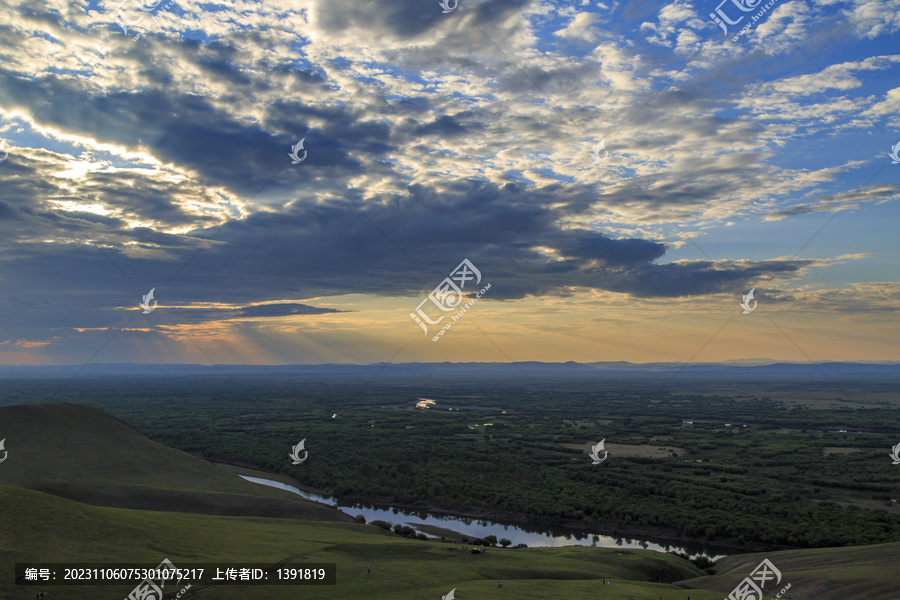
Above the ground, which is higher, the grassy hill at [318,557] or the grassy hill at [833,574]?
Answer: the grassy hill at [318,557]

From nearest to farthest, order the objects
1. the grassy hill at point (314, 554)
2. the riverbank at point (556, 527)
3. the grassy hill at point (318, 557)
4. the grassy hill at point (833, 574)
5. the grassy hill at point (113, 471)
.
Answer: the grassy hill at point (318, 557)
the grassy hill at point (314, 554)
the grassy hill at point (833, 574)
the grassy hill at point (113, 471)
the riverbank at point (556, 527)

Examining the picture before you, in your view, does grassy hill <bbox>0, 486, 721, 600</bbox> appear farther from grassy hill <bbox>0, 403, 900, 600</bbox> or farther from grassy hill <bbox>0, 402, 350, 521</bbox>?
grassy hill <bbox>0, 402, 350, 521</bbox>

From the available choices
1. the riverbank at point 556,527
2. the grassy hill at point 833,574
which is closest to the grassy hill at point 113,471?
the riverbank at point 556,527

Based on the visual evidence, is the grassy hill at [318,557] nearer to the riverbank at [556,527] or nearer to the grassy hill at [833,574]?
the grassy hill at [833,574]

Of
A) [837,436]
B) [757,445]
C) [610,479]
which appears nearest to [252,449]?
[610,479]

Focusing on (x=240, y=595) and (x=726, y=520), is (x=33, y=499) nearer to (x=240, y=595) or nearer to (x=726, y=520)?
(x=240, y=595)
